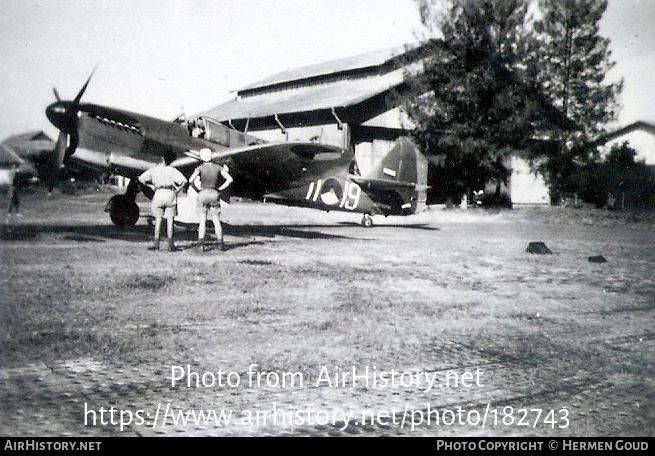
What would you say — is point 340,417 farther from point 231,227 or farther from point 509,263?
point 231,227

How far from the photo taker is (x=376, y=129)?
81.4ft

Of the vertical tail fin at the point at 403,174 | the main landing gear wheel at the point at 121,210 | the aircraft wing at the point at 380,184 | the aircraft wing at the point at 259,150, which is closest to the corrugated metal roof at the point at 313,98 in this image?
the vertical tail fin at the point at 403,174

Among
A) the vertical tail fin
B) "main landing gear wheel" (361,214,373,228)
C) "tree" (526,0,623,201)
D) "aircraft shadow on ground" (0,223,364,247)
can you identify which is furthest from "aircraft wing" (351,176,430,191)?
"tree" (526,0,623,201)

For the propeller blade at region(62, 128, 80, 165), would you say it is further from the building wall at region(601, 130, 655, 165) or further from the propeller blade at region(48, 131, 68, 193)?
the building wall at region(601, 130, 655, 165)

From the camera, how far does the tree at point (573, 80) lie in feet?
41.9

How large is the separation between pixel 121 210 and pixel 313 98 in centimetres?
1558

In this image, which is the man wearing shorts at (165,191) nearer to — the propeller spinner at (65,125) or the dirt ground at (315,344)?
the dirt ground at (315,344)

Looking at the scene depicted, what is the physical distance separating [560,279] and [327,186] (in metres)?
7.35

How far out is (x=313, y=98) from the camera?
85.2 feet

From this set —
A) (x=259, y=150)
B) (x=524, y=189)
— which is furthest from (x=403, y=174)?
(x=524, y=189)

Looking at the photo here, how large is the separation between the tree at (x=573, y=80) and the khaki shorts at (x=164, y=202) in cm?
796

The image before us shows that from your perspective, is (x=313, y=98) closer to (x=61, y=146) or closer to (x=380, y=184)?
(x=380, y=184)

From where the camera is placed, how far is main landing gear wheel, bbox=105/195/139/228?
11.8m

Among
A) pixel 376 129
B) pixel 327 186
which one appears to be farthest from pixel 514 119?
pixel 327 186
